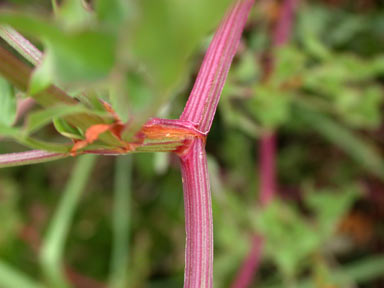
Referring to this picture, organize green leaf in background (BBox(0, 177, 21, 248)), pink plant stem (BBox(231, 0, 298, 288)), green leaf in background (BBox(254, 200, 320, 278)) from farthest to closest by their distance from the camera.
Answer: green leaf in background (BBox(0, 177, 21, 248)), pink plant stem (BBox(231, 0, 298, 288)), green leaf in background (BBox(254, 200, 320, 278))

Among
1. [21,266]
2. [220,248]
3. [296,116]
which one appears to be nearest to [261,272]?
[220,248]

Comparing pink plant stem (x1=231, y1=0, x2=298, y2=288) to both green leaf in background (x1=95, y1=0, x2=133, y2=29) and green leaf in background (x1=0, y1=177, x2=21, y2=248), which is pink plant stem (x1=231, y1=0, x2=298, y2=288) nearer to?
green leaf in background (x1=0, y1=177, x2=21, y2=248)

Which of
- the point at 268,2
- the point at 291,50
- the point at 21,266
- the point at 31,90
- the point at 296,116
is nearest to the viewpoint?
the point at 31,90

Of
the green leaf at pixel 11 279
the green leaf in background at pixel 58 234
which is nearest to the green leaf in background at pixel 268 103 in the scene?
the green leaf in background at pixel 58 234

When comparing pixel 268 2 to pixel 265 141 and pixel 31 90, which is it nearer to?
pixel 265 141

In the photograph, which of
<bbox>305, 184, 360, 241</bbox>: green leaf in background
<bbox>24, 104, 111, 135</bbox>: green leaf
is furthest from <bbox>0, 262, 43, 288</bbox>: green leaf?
<bbox>24, 104, 111, 135</bbox>: green leaf

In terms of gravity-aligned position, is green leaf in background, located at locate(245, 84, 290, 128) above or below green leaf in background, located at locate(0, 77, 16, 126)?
above

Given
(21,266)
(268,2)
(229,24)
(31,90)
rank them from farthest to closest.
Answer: (21,266)
(268,2)
(229,24)
(31,90)
